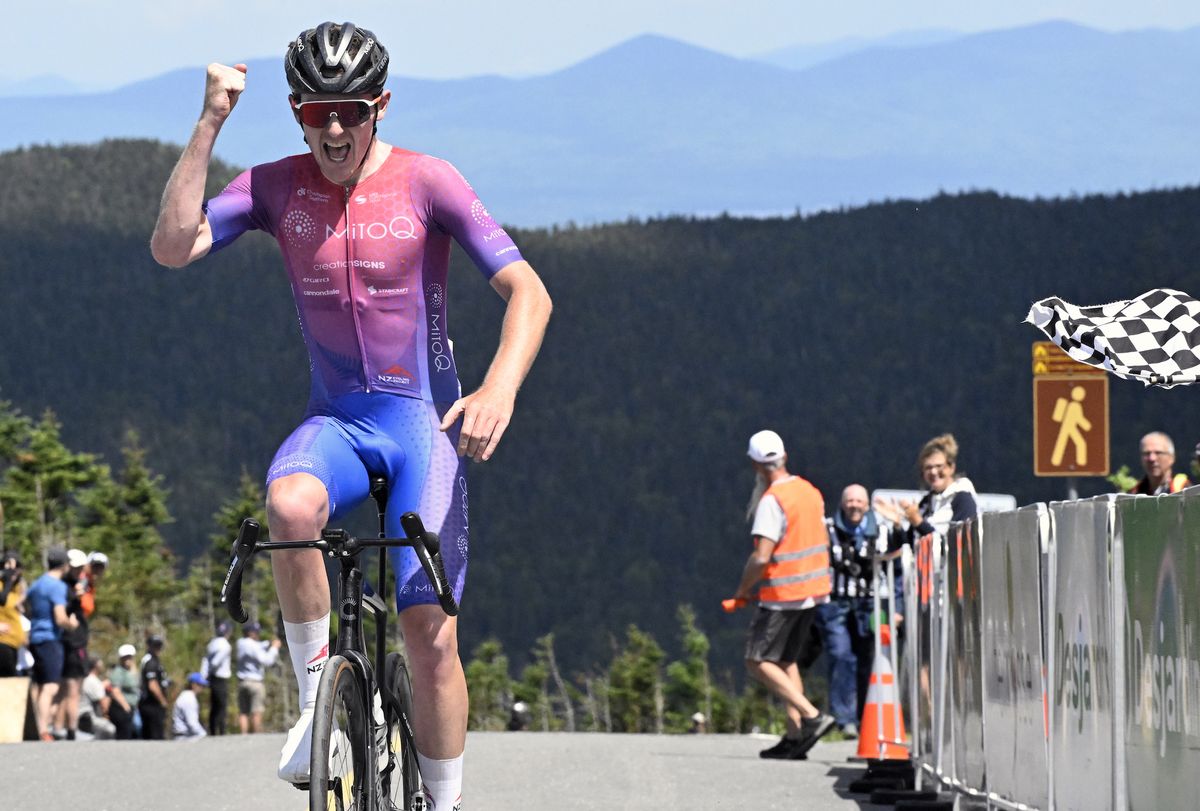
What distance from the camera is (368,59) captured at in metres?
5.29

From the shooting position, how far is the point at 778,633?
44.7 ft

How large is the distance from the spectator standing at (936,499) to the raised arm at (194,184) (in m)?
7.42

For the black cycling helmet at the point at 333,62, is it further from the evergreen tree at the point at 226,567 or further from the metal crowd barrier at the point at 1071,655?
the evergreen tree at the point at 226,567

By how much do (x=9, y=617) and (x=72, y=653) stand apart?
759mm

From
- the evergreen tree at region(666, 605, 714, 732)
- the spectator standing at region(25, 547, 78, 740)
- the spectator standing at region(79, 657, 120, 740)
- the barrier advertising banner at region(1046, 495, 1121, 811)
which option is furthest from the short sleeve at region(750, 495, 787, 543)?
the evergreen tree at region(666, 605, 714, 732)

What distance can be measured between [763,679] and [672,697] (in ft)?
366

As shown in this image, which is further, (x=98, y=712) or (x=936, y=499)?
(x=98, y=712)

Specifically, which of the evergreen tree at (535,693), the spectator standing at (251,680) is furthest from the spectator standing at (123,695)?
the evergreen tree at (535,693)

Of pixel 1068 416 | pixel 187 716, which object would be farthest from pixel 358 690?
pixel 187 716

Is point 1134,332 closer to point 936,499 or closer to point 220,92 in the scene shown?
point 220,92

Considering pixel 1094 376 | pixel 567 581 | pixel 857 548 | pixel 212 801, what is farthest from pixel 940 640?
pixel 567 581

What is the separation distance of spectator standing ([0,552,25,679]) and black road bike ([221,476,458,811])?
1100cm

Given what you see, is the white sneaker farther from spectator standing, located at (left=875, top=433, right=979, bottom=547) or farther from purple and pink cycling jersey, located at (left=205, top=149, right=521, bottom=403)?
Answer: spectator standing, located at (left=875, top=433, right=979, bottom=547)

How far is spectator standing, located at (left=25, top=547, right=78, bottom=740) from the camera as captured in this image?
635 inches
